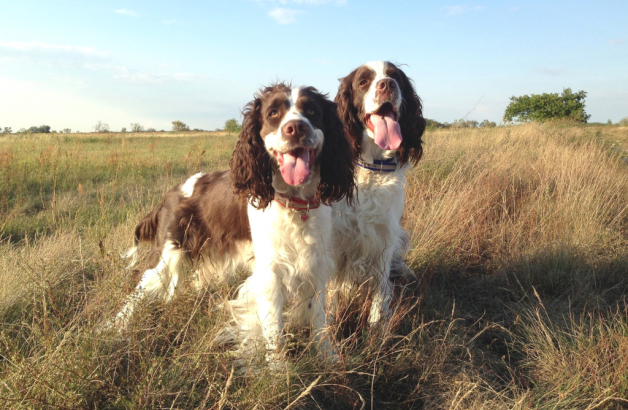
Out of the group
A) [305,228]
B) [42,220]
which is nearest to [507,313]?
[305,228]

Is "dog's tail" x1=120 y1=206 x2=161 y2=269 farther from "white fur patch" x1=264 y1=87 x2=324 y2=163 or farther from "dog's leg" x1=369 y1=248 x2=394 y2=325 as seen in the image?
"dog's leg" x1=369 y1=248 x2=394 y2=325

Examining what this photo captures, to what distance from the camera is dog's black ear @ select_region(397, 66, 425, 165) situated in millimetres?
3330

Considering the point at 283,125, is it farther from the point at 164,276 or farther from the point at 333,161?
the point at 164,276

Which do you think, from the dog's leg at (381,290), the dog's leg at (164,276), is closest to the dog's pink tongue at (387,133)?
the dog's leg at (381,290)

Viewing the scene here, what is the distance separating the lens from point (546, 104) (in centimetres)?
2714

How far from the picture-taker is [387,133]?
311 centimetres

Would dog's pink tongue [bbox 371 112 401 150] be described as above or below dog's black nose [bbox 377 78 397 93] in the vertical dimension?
below

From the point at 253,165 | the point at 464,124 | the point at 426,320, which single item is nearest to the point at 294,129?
the point at 253,165

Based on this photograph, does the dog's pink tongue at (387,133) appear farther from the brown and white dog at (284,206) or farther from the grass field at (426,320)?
the grass field at (426,320)

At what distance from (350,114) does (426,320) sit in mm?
1671

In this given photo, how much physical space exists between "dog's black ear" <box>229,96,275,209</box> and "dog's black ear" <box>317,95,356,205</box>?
34cm

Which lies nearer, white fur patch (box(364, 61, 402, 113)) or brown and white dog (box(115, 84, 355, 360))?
brown and white dog (box(115, 84, 355, 360))

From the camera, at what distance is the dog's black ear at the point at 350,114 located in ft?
10.8

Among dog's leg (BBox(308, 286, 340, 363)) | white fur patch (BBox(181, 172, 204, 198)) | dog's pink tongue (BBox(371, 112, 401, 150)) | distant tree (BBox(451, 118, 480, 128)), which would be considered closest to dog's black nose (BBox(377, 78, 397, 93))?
dog's pink tongue (BBox(371, 112, 401, 150))
